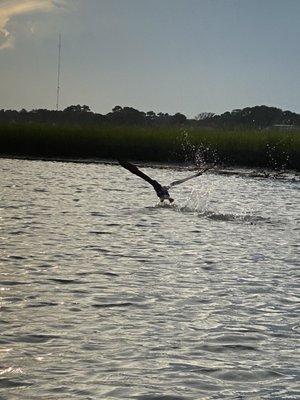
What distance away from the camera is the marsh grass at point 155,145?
48.3 metres

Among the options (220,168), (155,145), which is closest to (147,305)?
(220,168)

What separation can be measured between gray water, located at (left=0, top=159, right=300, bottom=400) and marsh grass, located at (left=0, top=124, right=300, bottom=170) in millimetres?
24540

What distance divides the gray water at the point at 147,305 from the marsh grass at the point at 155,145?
24540mm

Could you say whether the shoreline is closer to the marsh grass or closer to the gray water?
the marsh grass

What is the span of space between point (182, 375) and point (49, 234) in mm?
10489

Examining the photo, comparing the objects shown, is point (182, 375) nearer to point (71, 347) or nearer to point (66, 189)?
point (71, 347)

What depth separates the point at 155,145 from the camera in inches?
2056

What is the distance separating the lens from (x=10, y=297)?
11.2m

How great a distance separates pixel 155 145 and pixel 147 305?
41.4 metres

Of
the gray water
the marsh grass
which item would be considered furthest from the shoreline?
the gray water

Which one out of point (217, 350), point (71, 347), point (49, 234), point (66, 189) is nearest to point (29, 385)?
point (71, 347)

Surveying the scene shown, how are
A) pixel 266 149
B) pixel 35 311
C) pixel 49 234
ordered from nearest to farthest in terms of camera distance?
pixel 35 311, pixel 49 234, pixel 266 149

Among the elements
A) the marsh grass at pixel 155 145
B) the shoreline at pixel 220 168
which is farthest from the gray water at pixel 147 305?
the marsh grass at pixel 155 145

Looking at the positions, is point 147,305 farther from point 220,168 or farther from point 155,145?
point 155,145
